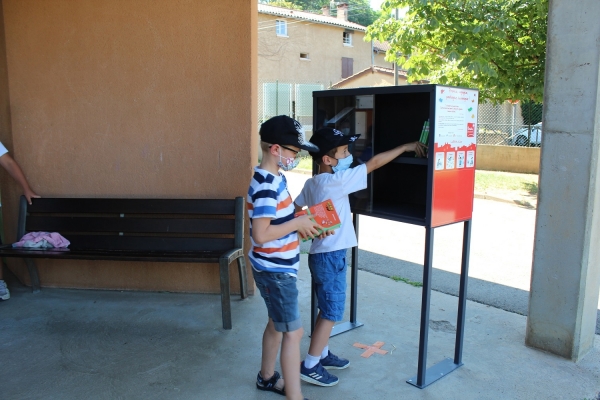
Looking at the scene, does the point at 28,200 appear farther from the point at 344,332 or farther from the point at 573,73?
the point at 573,73

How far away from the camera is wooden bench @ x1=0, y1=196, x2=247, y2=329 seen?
423 cm

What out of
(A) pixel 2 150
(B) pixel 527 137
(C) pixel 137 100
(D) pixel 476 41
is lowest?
(B) pixel 527 137

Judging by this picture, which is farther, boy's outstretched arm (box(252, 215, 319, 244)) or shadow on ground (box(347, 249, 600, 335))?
shadow on ground (box(347, 249, 600, 335))

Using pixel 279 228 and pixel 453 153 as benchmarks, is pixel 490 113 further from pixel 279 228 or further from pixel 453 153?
pixel 279 228

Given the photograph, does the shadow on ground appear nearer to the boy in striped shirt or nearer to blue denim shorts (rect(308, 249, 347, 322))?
blue denim shorts (rect(308, 249, 347, 322))

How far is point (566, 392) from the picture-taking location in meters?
3.02

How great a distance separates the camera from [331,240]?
304cm

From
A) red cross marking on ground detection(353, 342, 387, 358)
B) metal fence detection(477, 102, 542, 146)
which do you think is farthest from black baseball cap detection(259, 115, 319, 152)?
metal fence detection(477, 102, 542, 146)

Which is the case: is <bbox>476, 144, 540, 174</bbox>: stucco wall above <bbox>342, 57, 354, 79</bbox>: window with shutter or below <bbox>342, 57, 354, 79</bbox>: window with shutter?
below

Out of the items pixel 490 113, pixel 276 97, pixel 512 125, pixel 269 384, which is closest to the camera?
pixel 269 384

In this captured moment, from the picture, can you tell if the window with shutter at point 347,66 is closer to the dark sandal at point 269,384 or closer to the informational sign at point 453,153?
the informational sign at point 453,153

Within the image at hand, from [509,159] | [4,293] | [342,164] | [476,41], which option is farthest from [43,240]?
[509,159]

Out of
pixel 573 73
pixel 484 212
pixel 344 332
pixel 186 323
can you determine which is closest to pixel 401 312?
pixel 344 332

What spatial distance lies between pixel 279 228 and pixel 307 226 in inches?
5.7
